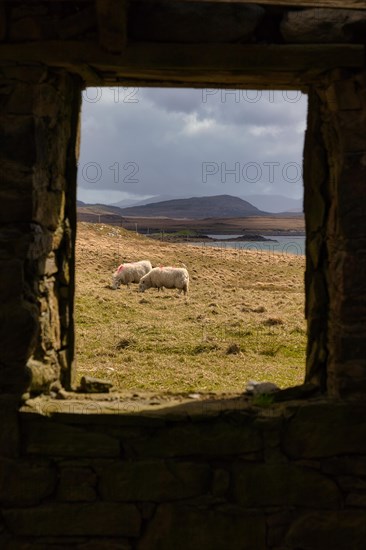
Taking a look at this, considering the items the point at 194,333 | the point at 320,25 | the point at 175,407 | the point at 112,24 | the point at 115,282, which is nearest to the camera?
the point at 112,24

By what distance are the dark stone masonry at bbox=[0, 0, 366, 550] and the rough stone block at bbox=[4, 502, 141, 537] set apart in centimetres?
1

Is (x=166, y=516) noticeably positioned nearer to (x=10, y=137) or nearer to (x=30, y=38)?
(x=10, y=137)

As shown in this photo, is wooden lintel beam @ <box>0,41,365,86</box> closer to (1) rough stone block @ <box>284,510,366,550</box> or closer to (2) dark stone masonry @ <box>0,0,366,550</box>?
(2) dark stone masonry @ <box>0,0,366,550</box>

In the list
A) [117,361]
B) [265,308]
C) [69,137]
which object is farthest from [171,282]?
[69,137]

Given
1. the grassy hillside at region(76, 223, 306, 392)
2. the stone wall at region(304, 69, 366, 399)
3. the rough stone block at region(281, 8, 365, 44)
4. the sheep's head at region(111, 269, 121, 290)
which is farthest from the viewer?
the sheep's head at region(111, 269, 121, 290)

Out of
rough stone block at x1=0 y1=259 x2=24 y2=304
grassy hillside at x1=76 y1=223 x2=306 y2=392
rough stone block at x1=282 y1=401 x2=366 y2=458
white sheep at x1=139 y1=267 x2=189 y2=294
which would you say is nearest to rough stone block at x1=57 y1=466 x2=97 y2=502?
rough stone block at x1=0 y1=259 x2=24 y2=304

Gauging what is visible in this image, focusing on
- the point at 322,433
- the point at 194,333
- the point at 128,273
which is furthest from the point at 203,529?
the point at 128,273

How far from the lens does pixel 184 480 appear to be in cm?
447

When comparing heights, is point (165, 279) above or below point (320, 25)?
below

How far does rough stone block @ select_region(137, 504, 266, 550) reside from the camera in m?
4.46

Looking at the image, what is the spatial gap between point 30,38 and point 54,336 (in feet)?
7.15

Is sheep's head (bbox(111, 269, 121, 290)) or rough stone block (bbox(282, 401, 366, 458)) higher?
sheep's head (bbox(111, 269, 121, 290))

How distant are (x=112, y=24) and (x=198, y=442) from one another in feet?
9.64

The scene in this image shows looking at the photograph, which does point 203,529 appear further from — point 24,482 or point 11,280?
point 11,280
